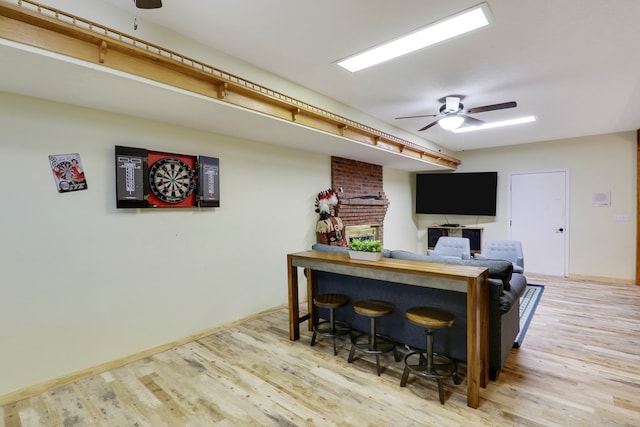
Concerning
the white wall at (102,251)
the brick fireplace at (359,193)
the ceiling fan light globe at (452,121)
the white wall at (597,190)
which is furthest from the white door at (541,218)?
the white wall at (102,251)

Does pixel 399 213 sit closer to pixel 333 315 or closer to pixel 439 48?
pixel 333 315

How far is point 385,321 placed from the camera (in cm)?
304

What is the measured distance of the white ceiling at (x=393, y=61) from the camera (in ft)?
6.75

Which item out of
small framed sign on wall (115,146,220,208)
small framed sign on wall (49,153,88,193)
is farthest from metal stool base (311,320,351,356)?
small framed sign on wall (49,153,88,193)

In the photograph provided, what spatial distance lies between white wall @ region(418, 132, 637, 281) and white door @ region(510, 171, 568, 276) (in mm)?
137

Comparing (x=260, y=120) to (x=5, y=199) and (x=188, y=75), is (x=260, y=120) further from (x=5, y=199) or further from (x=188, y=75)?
(x=5, y=199)

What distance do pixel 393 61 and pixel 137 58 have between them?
2045 millimetres

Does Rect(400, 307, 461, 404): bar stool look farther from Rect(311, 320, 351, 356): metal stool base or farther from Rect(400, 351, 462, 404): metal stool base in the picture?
Rect(311, 320, 351, 356): metal stool base

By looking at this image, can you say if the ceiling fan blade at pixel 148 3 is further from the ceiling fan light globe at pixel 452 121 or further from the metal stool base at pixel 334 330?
the ceiling fan light globe at pixel 452 121

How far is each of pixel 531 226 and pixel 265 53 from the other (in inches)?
249

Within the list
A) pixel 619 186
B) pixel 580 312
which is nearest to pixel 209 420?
pixel 580 312

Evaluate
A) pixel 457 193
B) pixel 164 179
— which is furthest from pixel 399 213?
pixel 164 179

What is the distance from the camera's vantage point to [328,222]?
4.86m

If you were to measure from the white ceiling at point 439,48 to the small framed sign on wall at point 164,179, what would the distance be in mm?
1219
